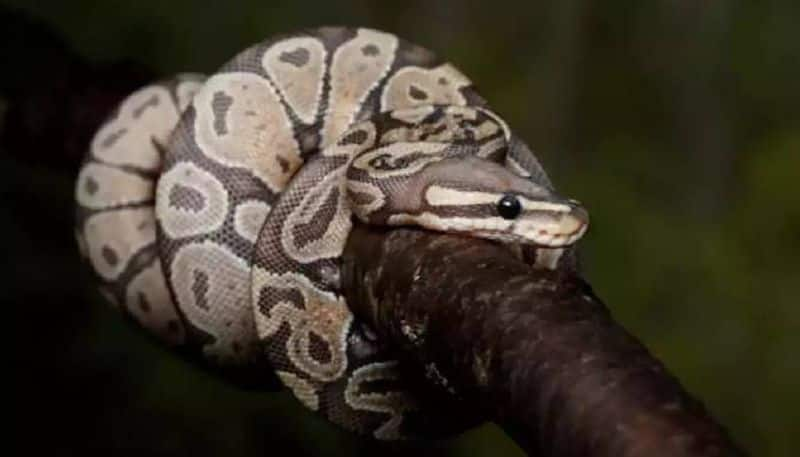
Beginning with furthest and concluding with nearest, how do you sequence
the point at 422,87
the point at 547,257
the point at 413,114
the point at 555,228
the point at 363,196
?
the point at 422,87 < the point at 413,114 < the point at 547,257 < the point at 363,196 < the point at 555,228

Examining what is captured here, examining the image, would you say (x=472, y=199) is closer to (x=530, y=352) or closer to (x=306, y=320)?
(x=306, y=320)

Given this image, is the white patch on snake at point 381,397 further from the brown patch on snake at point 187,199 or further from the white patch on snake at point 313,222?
the brown patch on snake at point 187,199

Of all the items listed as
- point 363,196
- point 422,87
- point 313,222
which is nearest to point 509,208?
point 363,196

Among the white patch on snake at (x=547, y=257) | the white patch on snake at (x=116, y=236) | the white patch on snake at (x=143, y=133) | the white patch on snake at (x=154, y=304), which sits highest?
the white patch on snake at (x=547, y=257)

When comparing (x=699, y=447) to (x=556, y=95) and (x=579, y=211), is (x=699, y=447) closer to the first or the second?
(x=579, y=211)

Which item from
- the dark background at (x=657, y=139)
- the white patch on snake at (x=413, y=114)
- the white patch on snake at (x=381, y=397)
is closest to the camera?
the white patch on snake at (x=381, y=397)

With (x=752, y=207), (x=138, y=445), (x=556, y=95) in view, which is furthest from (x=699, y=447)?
(x=138, y=445)

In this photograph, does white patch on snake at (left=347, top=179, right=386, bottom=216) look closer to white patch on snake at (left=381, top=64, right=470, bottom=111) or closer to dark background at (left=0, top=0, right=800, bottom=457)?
white patch on snake at (left=381, top=64, right=470, bottom=111)

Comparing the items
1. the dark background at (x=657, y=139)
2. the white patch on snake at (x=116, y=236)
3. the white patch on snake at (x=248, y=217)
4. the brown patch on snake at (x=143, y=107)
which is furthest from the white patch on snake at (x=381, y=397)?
the dark background at (x=657, y=139)
